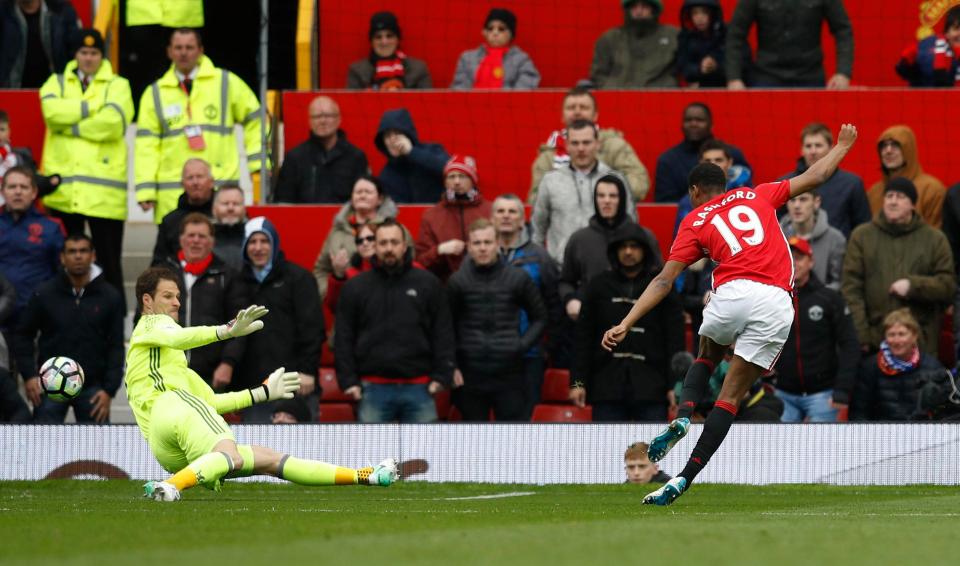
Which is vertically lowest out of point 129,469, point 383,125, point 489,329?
point 129,469

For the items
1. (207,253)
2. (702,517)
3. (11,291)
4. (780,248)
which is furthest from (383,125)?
(702,517)

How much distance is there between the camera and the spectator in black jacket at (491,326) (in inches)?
543

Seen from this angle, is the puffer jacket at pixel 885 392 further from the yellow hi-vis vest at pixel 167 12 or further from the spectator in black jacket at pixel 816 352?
the yellow hi-vis vest at pixel 167 12

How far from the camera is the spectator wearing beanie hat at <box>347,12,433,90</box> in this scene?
17.4 m

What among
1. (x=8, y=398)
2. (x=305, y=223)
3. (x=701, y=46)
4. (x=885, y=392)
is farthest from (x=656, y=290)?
(x=701, y=46)

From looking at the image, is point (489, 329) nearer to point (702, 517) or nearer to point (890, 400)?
point (890, 400)

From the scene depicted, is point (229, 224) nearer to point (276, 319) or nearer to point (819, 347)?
point (276, 319)

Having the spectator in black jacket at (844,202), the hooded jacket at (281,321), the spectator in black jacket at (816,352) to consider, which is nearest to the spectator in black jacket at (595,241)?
the spectator in black jacket at (816,352)

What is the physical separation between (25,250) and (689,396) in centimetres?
725

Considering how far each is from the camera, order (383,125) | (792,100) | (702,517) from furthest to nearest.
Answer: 1. (792,100)
2. (383,125)
3. (702,517)

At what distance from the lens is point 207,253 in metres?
14.0

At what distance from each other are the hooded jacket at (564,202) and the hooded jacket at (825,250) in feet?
5.77

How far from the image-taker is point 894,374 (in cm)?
1334

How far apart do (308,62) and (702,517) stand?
34.5 ft
